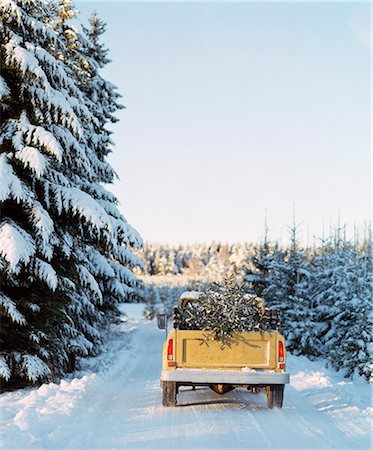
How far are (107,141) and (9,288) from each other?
10.3 meters

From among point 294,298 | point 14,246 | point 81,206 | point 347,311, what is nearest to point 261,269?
point 294,298

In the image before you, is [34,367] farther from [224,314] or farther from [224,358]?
[224,314]

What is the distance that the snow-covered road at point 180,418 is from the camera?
6.93 meters

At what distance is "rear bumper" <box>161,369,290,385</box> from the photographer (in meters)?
9.34

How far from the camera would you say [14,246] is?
10.0 metres

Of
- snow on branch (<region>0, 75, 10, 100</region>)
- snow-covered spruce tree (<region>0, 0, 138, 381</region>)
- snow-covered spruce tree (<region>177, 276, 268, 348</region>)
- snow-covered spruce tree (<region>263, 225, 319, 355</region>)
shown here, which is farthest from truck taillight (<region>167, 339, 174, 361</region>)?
snow-covered spruce tree (<region>263, 225, 319, 355</region>)

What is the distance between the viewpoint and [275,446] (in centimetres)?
680

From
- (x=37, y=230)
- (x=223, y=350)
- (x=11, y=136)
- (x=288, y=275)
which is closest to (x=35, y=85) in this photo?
(x=11, y=136)

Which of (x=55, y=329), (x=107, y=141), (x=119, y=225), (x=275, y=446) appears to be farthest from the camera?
(x=107, y=141)

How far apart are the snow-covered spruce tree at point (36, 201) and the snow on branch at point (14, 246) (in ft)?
0.06

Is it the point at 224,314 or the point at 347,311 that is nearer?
the point at 224,314

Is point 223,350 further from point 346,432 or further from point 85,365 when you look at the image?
point 85,365

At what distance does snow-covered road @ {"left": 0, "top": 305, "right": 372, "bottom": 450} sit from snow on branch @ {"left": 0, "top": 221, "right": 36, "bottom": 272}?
8.07ft

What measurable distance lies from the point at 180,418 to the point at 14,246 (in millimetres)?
4314
